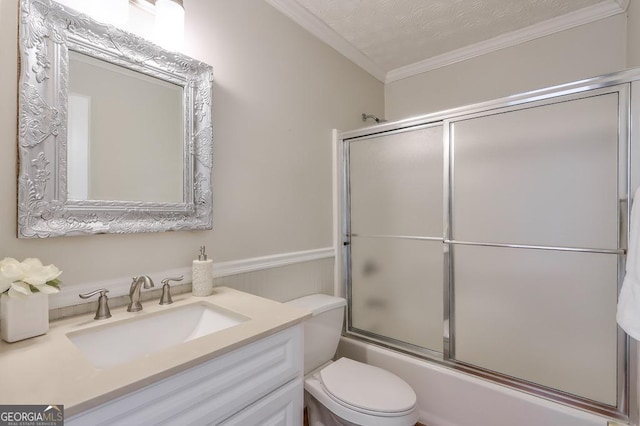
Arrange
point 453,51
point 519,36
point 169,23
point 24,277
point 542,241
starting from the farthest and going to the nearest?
1. point 453,51
2. point 519,36
3. point 542,241
4. point 169,23
5. point 24,277

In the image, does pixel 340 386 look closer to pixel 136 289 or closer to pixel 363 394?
pixel 363 394

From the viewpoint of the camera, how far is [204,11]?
53.1 inches

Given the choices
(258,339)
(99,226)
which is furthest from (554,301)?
(99,226)

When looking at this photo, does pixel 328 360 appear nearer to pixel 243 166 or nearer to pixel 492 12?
pixel 243 166

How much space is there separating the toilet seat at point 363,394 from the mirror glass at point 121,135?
1.06m

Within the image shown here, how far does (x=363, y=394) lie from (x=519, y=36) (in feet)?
8.03

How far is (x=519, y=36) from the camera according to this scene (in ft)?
6.70

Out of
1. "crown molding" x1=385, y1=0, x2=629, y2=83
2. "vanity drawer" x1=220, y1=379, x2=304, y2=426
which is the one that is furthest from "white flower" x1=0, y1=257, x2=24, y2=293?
"crown molding" x1=385, y1=0, x2=629, y2=83

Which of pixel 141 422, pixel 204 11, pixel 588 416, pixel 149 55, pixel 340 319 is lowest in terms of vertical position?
pixel 588 416

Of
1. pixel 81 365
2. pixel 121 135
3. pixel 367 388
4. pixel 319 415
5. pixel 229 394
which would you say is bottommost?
pixel 319 415

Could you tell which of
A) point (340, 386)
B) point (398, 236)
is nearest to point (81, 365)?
point (340, 386)

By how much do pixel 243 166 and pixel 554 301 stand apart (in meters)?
1.64

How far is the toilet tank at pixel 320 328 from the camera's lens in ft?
5.00

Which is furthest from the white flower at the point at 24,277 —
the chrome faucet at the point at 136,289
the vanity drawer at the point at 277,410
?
the vanity drawer at the point at 277,410
